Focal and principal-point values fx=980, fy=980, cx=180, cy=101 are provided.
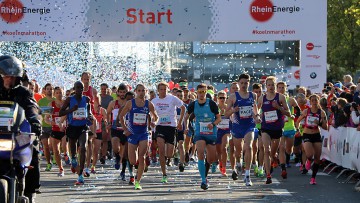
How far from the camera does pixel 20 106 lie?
27.7 ft

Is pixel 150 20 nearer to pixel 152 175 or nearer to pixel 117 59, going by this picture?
pixel 152 175

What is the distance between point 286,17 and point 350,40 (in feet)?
97.7

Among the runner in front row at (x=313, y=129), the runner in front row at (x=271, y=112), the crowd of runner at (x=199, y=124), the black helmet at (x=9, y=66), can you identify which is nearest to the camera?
the black helmet at (x=9, y=66)

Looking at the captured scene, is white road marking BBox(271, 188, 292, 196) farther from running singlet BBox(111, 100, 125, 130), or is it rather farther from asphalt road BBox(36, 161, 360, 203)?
running singlet BBox(111, 100, 125, 130)

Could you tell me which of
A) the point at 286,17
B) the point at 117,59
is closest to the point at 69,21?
the point at 286,17

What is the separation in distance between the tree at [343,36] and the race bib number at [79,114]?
41188 mm

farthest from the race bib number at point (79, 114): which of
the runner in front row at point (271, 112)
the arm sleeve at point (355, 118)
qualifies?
the arm sleeve at point (355, 118)

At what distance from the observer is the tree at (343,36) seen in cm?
5716

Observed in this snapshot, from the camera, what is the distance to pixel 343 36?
5838 centimetres

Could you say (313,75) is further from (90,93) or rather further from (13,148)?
(13,148)

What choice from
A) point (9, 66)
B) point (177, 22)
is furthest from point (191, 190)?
point (177, 22)

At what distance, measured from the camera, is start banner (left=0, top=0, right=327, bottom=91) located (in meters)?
29.1

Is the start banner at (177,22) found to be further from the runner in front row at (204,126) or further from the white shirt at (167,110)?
the runner in front row at (204,126)

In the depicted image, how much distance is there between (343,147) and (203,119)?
4.42m
